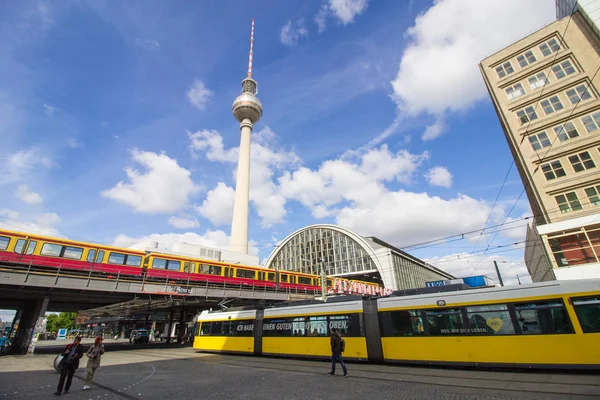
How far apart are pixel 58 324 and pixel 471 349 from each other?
392ft

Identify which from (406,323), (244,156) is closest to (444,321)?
(406,323)

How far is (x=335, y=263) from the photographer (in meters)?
62.2

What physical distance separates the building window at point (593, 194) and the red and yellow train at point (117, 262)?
2772 cm

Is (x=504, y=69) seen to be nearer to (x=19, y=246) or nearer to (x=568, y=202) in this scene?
(x=568, y=202)

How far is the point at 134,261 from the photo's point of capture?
2231 cm

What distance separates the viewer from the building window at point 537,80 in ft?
87.6

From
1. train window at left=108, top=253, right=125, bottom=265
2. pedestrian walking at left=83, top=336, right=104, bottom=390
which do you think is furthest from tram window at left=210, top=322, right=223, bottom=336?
pedestrian walking at left=83, top=336, right=104, bottom=390

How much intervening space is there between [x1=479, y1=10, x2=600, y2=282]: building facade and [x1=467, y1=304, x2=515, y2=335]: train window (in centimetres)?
1656

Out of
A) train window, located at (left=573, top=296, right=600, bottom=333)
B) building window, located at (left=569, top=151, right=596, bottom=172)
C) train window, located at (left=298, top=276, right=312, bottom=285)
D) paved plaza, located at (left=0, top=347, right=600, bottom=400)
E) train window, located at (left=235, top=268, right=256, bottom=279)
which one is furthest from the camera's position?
train window, located at (left=298, top=276, right=312, bottom=285)

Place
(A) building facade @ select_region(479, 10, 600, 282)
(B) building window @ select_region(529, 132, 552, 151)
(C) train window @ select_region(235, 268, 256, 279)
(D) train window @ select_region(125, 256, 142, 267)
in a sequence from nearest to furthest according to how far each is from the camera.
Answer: (A) building facade @ select_region(479, 10, 600, 282) < (D) train window @ select_region(125, 256, 142, 267) < (B) building window @ select_region(529, 132, 552, 151) < (C) train window @ select_region(235, 268, 256, 279)

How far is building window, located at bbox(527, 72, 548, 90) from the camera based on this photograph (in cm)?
2669

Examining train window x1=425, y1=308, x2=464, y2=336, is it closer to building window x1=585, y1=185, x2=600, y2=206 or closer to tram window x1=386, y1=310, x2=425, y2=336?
tram window x1=386, y1=310, x2=425, y2=336

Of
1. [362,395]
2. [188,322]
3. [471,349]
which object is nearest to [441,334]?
[471,349]

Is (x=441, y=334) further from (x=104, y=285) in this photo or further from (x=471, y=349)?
(x=104, y=285)
